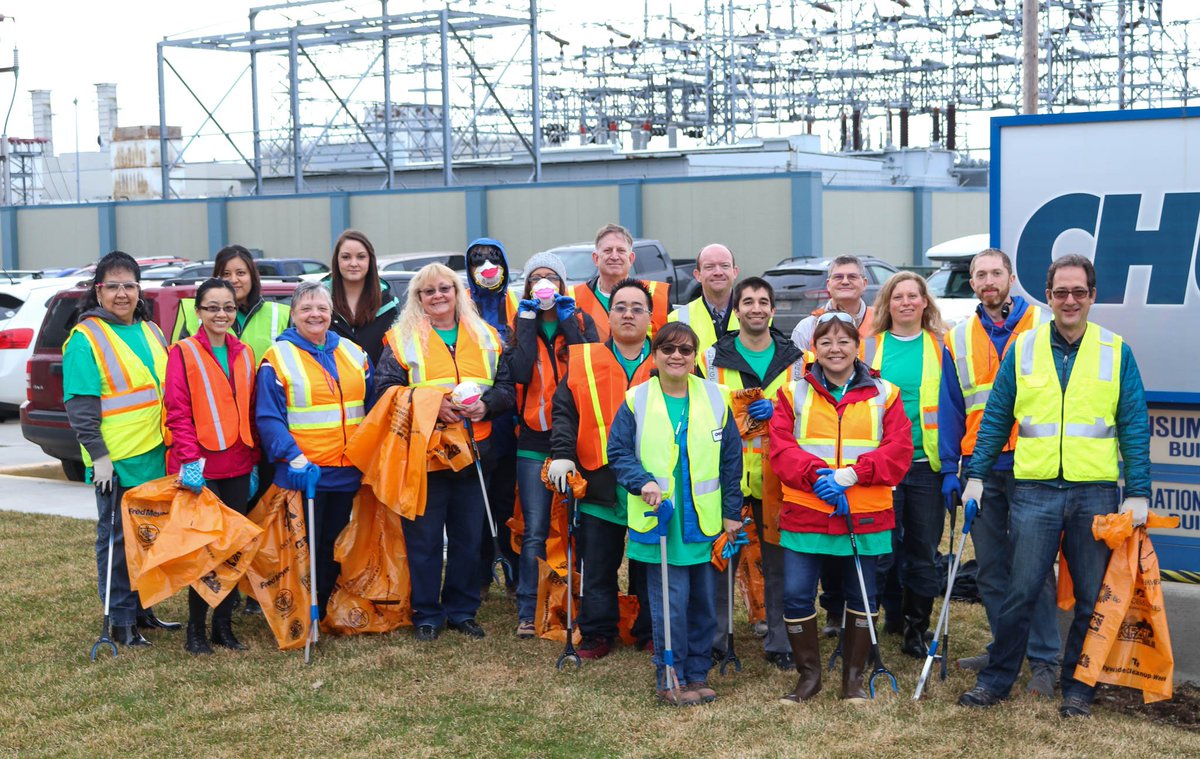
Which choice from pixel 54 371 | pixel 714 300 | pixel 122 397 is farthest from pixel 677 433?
pixel 54 371

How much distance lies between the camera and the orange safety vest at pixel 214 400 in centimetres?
639

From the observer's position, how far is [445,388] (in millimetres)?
6656

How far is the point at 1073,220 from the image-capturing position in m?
6.44

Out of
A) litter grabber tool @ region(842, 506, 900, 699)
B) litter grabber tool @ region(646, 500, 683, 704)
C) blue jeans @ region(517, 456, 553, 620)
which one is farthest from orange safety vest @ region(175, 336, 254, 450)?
litter grabber tool @ region(842, 506, 900, 699)

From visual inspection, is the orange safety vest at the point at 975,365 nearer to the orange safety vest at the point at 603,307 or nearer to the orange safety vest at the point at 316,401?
the orange safety vest at the point at 603,307

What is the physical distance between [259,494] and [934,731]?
3.54 meters

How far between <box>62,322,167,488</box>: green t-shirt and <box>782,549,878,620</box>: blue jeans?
3208 mm

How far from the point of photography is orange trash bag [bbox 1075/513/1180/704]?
17.6 ft

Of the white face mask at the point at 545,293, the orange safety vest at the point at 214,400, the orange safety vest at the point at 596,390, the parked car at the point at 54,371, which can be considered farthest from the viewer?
the parked car at the point at 54,371

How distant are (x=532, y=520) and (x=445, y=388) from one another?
0.81 metres

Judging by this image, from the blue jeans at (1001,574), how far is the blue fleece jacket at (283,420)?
9.96 ft

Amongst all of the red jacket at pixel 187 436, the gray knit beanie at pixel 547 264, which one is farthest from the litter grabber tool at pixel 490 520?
the red jacket at pixel 187 436

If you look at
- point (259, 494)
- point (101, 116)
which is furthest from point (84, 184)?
point (259, 494)

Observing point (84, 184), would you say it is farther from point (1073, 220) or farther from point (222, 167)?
point (1073, 220)
